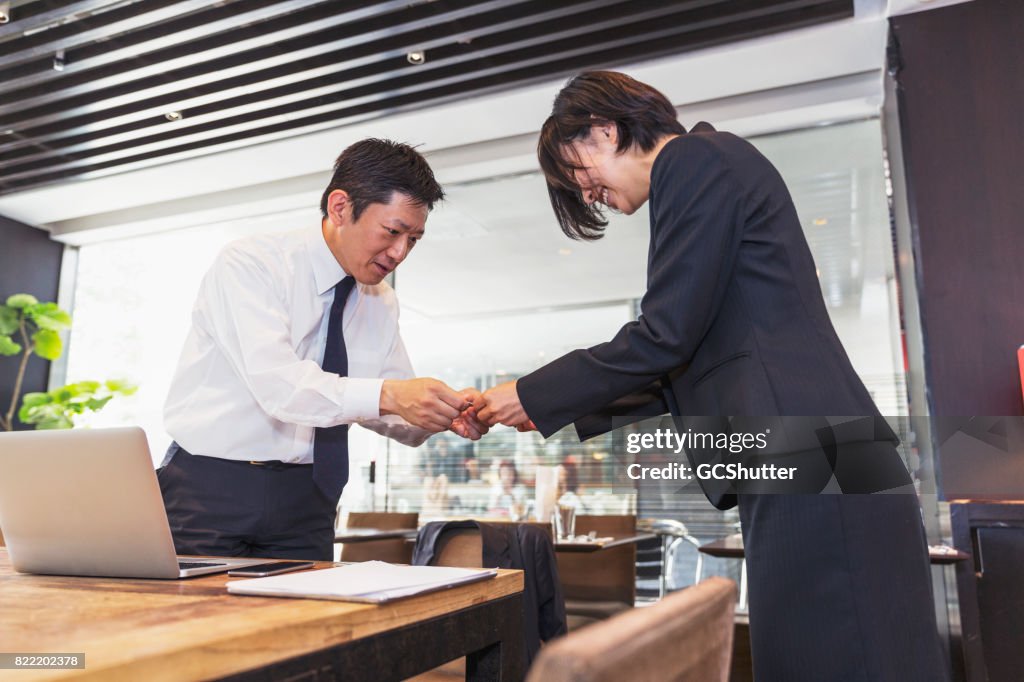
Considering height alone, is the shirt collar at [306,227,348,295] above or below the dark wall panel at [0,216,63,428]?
below

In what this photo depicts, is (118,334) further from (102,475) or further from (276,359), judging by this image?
(102,475)

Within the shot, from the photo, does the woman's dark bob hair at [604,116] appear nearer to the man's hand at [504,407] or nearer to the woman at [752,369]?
the woman at [752,369]

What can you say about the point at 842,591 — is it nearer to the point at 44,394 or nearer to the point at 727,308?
the point at 727,308

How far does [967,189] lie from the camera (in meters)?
3.38

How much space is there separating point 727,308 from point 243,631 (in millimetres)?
837

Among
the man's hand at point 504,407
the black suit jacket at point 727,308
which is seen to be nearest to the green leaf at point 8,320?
the man's hand at point 504,407

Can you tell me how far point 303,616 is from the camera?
0.71 meters

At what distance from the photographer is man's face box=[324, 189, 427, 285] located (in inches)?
76.6

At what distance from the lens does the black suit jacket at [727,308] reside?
3.60ft

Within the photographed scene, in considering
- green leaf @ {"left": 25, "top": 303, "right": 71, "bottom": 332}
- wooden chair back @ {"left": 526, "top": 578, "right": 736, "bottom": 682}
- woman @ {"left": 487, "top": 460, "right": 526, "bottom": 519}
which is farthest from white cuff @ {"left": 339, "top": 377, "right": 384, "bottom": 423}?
green leaf @ {"left": 25, "top": 303, "right": 71, "bottom": 332}

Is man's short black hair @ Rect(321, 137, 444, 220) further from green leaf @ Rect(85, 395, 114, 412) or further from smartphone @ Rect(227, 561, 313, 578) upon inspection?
green leaf @ Rect(85, 395, 114, 412)

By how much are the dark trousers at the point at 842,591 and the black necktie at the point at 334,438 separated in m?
0.98

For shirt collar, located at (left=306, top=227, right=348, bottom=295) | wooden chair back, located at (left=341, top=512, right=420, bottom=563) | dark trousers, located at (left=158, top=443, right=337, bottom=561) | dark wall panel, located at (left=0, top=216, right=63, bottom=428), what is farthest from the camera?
dark wall panel, located at (left=0, top=216, right=63, bottom=428)

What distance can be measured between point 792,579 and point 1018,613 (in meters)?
2.02
